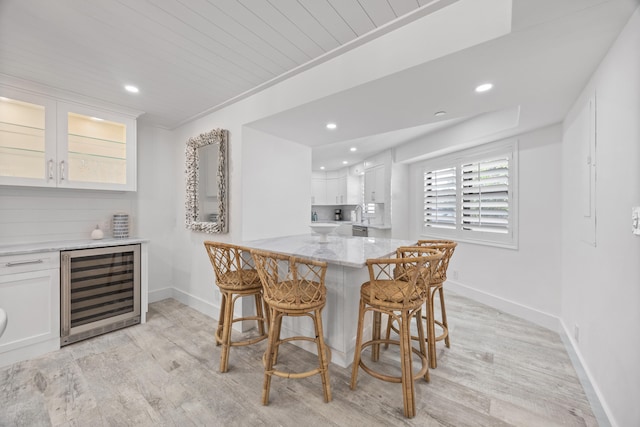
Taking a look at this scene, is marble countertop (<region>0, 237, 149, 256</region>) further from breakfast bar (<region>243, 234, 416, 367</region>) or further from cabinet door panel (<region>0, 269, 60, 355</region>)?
breakfast bar (<region>243, 234, 416, 367</region>)

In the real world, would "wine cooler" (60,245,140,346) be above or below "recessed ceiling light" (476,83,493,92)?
below

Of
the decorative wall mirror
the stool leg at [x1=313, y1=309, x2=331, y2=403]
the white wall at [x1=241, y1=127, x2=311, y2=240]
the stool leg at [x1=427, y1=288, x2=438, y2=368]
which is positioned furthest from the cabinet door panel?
the stool leg at [x1=427, y1=288, x2=438, y2=368]

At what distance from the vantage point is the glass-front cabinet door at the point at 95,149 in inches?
103

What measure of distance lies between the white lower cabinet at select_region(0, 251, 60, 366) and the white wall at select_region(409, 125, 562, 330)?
483cm

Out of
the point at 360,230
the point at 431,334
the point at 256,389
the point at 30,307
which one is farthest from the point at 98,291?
the point at 360,230

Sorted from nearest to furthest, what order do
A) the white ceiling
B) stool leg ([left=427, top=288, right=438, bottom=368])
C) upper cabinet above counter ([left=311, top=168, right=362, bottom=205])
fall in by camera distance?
the white ceiling → stool leg ([left=427, top=288, right=438, bottom=368]) → upper cabinet above counter ([left=311, top=168, right=362, bottom=205])

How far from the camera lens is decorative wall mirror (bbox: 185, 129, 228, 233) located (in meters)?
2.88

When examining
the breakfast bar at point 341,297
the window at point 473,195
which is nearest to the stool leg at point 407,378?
the breakfast bar at point 341,297

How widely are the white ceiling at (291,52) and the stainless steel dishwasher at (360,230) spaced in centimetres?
331

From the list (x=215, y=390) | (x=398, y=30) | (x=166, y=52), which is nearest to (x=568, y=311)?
(x=398, y=30)

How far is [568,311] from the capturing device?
251 centimetres

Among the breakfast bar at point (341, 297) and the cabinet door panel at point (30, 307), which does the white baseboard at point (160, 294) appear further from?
the breakfast bar at point (341, 297)

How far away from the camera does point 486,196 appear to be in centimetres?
359

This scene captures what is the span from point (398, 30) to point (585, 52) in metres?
1.07
